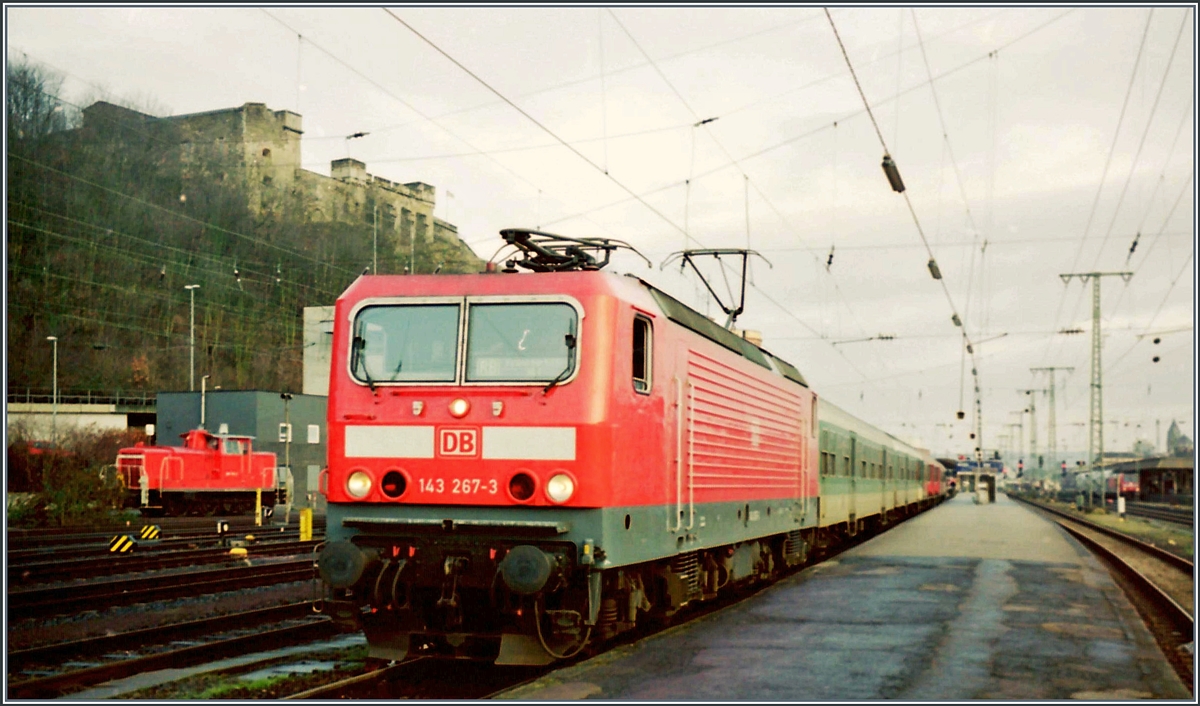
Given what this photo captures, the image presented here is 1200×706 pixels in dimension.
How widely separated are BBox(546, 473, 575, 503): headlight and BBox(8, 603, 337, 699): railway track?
444cm

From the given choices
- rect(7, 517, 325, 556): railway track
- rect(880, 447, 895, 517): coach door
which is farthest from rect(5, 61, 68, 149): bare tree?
rect(880, 447, 895, 517): coach door

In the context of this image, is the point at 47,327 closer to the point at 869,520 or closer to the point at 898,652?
the point at 869,520

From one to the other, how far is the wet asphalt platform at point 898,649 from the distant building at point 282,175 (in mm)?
65022

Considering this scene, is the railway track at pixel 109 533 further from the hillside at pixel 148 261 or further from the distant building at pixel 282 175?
the distant building at pixel 282 175

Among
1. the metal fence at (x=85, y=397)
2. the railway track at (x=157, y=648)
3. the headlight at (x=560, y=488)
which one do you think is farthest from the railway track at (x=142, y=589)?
the metal fence at (x=85, y=397)

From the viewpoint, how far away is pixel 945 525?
127ft

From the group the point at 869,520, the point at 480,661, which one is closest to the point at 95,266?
the point at 869,520

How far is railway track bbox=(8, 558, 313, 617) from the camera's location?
15.6 metres

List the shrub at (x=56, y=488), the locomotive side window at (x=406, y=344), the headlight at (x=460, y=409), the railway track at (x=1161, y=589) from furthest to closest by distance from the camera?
1. the shrub at (x=56, y=488)
2. the railway track at (x=1161, y=589)
3. the locomotive side window at (x=406, y=344)
4. the headlight at (x=460, y=409)

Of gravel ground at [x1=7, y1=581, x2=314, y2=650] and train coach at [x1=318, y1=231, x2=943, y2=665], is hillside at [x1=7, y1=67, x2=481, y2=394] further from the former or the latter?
train coach at [x1=318, y1=231, x2=943, y2=665]

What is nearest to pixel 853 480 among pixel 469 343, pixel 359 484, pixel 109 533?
pixel 469 343

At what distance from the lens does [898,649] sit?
11.4 meters

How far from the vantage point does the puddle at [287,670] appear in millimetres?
10394

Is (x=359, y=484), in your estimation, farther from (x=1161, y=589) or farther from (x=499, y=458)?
(x=1161, y=589)
